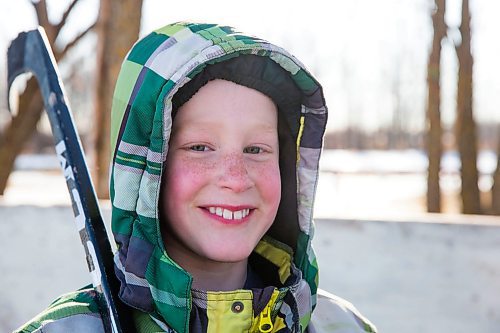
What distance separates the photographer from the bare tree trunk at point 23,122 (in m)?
5.45

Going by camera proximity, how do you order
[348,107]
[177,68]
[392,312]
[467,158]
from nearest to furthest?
[177,68], [392,312], [467,158], [348,107]

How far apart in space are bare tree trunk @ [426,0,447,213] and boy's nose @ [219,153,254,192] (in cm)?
629

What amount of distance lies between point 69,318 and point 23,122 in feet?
15.0

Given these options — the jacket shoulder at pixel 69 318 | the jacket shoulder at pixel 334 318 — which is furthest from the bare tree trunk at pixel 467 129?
the jacket shoulder at pixel 69 318

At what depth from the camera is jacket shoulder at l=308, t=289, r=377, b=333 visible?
150 centimetres

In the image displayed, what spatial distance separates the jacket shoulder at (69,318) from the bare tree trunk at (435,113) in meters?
6.40

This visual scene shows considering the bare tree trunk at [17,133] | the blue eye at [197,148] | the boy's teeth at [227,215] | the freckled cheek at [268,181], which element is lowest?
the boy's teeth at [227,215]

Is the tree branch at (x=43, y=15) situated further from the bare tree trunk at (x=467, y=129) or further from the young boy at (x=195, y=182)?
the young boy at (x=195, y=182)

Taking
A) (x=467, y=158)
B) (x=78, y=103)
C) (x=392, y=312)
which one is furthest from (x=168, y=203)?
(x=78, y=103)

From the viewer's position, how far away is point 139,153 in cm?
127

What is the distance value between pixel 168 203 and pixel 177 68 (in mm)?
247

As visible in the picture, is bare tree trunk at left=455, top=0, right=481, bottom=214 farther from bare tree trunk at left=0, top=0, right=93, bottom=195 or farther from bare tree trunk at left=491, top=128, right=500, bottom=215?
bare tree trunk at left=0, top=0, right=93, bottom=195

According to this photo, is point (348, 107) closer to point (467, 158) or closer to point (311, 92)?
point (467, 158)

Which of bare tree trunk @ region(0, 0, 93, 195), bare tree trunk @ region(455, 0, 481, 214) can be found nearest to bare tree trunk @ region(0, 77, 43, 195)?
bare tree trunk @ region(0, 0, 93, 195)
